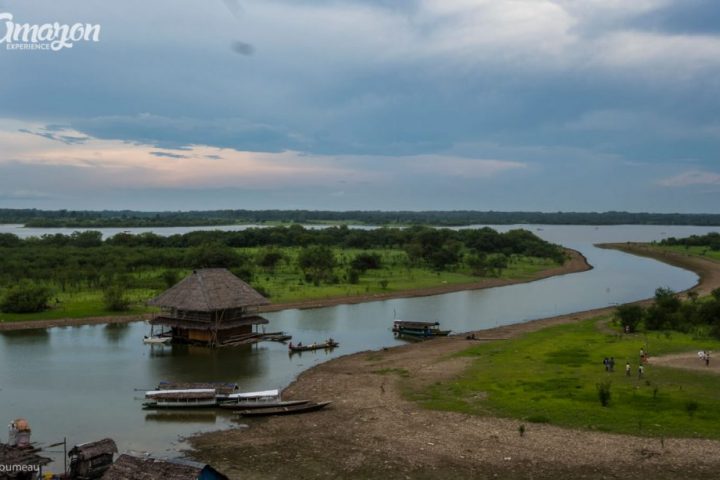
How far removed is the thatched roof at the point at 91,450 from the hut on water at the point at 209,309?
23.3m

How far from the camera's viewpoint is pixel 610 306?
70.4m

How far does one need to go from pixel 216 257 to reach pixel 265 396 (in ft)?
179

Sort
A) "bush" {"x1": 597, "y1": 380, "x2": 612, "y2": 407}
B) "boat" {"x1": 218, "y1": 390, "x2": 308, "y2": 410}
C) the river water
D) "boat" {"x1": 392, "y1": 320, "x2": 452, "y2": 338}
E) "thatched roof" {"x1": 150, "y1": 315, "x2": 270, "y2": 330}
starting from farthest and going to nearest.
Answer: "boat" {"x1": 392, "y1": 320, "x2": 452, "y2": 338} → "thatched roof" {"x1": 150, "y1": 315, "x2": 270, "y2": 330} → "boat" {"x1": 218, "y1": 390, "x2": 308, "y2": 410} → "bush" {"x1": 597, "y1": 380, "x2": 612, "y2": 407} → the river water

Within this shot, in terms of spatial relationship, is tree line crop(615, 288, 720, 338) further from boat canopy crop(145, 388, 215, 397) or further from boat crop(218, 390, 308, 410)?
boat canopy crop(145, 388, 215, 397)

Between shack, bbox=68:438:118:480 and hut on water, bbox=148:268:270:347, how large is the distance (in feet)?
77.0

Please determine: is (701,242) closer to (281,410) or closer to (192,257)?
(192,257)

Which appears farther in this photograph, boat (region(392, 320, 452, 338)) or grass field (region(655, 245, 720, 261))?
grass field (region(655, 245, 720, 261))

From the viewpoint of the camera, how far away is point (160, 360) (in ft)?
139

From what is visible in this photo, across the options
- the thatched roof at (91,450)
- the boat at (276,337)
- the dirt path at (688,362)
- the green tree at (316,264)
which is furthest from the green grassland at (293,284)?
the dirt path at (688,362)

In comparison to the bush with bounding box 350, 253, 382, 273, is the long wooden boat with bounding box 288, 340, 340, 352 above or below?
below

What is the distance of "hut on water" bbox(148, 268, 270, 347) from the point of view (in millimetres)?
46062

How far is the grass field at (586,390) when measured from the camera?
27.2m

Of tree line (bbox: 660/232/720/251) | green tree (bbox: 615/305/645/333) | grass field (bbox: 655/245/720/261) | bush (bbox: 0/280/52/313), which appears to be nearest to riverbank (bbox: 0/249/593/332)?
bush (bbox: 0/280/52/313)

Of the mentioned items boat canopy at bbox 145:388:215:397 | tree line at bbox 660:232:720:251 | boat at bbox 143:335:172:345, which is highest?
tree line at bbox 660:232:720:251
